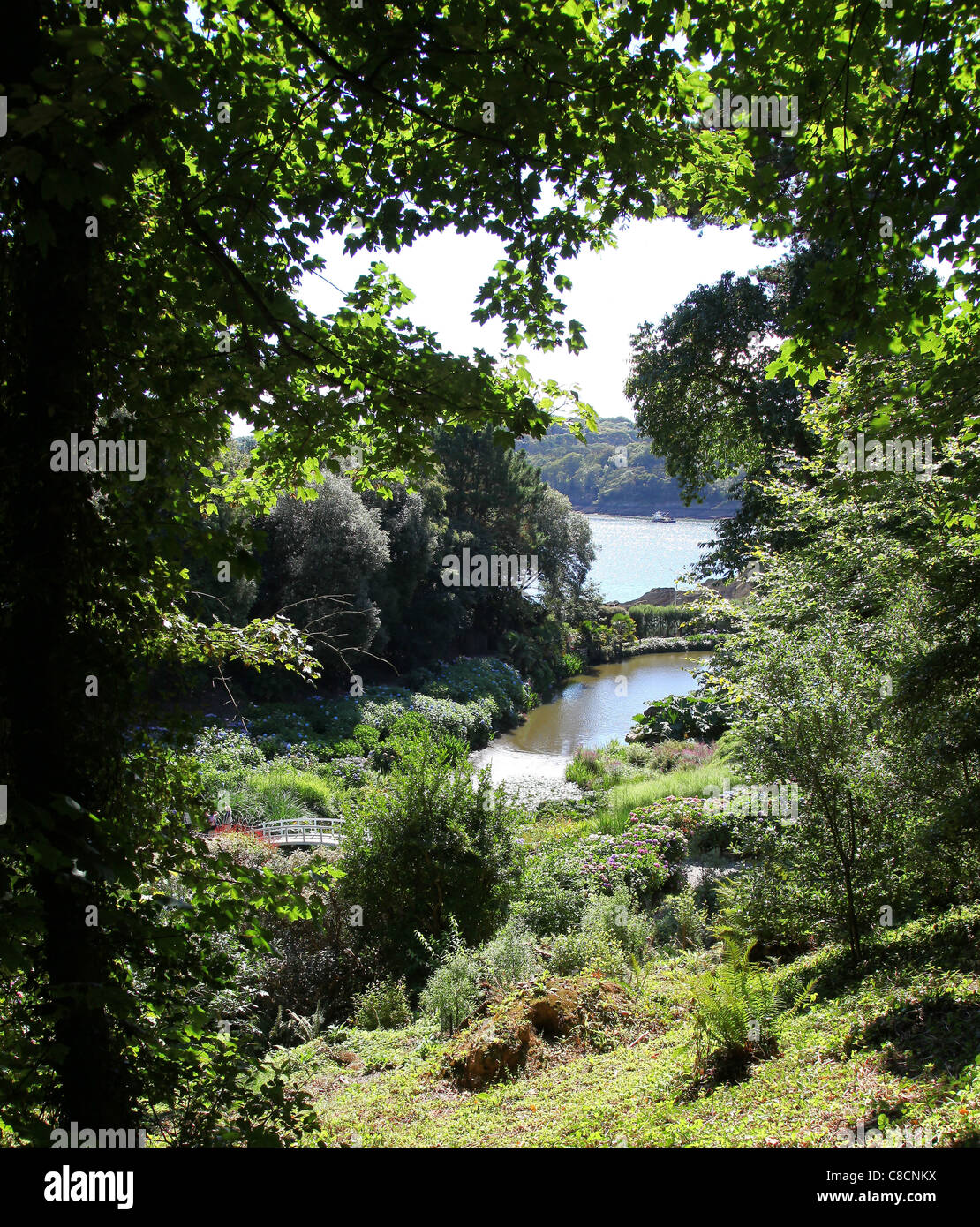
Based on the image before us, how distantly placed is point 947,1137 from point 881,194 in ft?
15.3

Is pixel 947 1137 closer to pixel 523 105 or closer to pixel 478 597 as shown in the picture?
pixel 523 105

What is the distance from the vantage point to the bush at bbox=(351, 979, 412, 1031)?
282 inches

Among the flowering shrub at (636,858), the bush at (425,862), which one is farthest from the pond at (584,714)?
the bush at (425,862)

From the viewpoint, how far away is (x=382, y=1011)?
7.27 metres

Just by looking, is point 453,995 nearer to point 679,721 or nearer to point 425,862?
point 425,862

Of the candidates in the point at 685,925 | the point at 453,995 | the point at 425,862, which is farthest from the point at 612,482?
the point at 453,995

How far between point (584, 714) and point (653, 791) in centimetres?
1371

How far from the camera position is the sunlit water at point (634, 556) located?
43.9m

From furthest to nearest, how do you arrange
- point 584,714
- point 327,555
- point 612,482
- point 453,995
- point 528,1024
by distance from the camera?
point 612,482
point 584,714
point 327,555
point 453,995
point 528,1024

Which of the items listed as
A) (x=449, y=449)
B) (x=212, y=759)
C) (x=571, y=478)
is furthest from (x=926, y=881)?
(x=571, y=478)

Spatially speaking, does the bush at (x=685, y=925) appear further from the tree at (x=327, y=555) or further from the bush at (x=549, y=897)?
the tree at (x=327, y=555)

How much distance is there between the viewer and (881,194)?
3.96 meters

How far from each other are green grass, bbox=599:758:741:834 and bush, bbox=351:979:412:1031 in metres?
6.09

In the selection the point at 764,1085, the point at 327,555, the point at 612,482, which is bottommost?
the point at 764,1085
